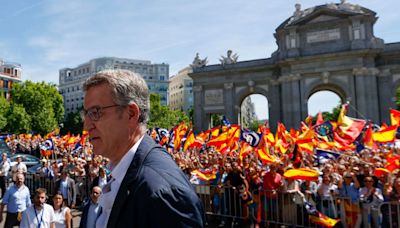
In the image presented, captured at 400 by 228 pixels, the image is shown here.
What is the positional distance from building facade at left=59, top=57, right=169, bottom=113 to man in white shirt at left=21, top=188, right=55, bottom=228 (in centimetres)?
10801

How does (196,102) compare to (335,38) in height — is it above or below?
below

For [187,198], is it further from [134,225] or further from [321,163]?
[321,163]

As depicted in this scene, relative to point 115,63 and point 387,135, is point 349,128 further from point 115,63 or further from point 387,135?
point 115,63

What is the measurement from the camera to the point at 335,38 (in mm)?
33688

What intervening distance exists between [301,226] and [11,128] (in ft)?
189

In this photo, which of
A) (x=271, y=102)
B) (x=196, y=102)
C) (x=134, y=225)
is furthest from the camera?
(x=196, y=102)

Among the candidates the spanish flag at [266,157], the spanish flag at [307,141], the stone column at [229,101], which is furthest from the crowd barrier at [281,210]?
the stone column at [229,101]

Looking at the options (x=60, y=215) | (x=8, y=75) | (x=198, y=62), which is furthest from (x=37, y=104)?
(x=60, y=215)

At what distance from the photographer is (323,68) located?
3381cm

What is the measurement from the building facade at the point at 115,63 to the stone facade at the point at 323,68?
78243 mm

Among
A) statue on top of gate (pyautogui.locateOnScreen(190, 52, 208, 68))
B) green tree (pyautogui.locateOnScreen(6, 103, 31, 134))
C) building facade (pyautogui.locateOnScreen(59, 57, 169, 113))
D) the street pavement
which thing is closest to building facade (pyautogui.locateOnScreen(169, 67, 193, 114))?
building facade (pyautogui.locateOnScreen(59, 57, 169, 113))

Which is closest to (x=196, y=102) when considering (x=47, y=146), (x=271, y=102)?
(x=271, y=102)

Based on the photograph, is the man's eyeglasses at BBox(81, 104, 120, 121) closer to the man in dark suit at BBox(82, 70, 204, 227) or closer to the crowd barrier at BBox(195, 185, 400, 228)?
the man in dark suit at BBox(82, 70, 204, 227)

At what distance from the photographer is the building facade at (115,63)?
114m
